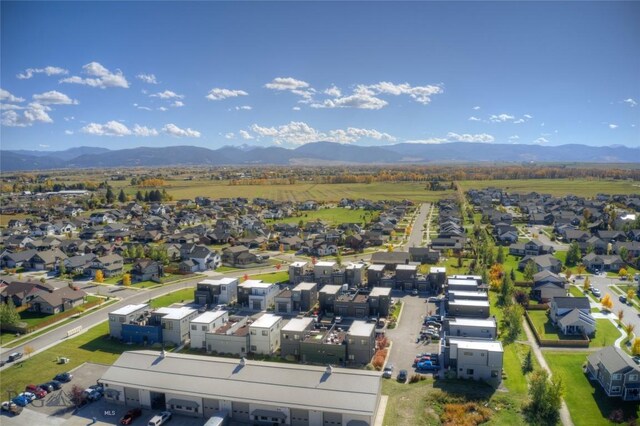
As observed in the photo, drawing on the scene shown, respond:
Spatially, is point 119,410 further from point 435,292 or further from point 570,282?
point 570,282

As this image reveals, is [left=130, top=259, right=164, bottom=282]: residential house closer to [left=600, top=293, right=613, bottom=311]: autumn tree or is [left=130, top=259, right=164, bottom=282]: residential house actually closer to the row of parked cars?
the row of parked cars

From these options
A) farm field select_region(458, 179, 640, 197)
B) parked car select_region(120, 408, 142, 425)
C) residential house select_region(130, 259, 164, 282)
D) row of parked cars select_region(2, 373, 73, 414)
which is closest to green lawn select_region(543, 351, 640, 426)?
parked car select_region(120, 408, 142, 425)

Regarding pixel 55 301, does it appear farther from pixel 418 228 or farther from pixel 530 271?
pixel 418 228

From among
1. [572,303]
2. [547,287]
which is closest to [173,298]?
[572,303]

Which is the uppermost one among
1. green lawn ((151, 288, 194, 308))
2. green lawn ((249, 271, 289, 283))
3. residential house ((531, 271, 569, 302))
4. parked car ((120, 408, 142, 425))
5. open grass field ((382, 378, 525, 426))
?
residential house ((531, 271, 569, 302))

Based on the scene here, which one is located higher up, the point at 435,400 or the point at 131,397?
the point at 131,397
